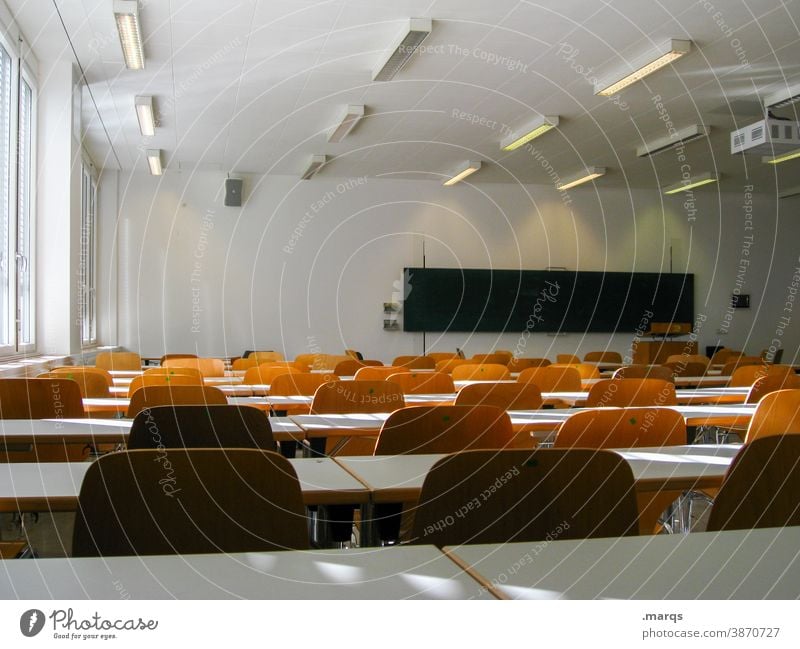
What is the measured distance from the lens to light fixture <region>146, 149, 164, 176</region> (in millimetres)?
10827

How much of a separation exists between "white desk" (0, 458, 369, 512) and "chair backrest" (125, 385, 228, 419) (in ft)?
4.38

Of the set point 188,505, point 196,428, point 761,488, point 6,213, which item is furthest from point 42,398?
point 761,488

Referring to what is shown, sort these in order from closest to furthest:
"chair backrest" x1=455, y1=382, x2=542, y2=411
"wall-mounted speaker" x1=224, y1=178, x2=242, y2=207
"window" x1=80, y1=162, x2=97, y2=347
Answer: "chair backrest" x1=455, y1=382, x2=542, y2=411, "window" x1=80, y1=162, x2=97, y2=347, "wall-mounted speaker" x1=224, y1=178, x2=242, y2=207

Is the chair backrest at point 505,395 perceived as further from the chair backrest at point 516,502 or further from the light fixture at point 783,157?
the light fixture at point 783,157

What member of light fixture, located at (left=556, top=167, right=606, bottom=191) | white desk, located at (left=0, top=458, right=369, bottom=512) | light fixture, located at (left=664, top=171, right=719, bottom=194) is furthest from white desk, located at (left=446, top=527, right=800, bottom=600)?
light fixture, located at (left=664, top=171, right=719, bottom=194)

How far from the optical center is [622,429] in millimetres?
2838

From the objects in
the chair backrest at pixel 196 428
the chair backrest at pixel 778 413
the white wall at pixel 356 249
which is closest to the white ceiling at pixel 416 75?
the white wall at pixel 356 249

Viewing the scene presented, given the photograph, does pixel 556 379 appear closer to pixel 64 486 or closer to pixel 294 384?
pixel 294 384

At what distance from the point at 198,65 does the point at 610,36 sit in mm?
3627

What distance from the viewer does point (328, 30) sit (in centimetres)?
666

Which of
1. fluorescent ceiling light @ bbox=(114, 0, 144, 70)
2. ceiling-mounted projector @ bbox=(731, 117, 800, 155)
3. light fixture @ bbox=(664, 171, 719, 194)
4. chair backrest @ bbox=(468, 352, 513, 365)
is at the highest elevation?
fluorescent ceiling light @ bbox=(114, 0, 144, 70)

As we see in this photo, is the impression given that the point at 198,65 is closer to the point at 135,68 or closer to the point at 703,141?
the point at 135,68

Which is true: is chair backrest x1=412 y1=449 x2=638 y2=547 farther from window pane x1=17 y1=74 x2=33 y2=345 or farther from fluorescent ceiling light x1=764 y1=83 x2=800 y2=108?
fluorescent ceiling light x1=764 y1=83 x2=800 y2=108

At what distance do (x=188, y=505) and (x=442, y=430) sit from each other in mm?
1244
